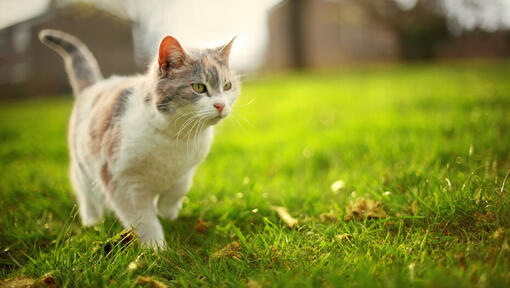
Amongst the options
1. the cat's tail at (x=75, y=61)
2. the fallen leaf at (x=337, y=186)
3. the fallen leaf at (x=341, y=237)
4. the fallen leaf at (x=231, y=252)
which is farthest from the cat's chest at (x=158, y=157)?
the cat's tail at (x=75, y=61)

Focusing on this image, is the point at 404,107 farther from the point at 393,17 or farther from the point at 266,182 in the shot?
the point at 393,17

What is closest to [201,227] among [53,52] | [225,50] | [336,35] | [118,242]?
[118,242]

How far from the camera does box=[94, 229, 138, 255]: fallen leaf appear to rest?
4.95 ft

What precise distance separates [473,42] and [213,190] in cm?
1859

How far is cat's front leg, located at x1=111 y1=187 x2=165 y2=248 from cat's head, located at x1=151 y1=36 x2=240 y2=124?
1.64 ft

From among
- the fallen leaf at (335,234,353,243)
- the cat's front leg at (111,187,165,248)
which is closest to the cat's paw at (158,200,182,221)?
the cat's front leg at (111,187,165,248)

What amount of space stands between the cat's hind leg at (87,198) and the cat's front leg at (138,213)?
0.42m

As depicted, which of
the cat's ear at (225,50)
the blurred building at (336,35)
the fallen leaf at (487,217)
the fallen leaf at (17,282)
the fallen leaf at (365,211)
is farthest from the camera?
the blurred building at (336,35)

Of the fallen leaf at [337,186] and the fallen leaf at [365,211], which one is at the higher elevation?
the fallen leaf at [365,211]

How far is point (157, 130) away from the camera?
1.69 meters

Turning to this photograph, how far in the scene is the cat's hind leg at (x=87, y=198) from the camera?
2.13 metres

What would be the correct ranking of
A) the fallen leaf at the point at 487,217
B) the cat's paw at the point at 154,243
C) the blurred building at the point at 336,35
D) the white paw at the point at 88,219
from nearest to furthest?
the fallen leaf at the point at 487,217 → the cat's paw at the point at 154,243 → the white paw at the point at 88,219 → the blurred building at the point at 336,35

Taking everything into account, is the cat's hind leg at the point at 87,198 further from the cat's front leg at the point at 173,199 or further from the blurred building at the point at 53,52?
the blurred building at the point at 53,52

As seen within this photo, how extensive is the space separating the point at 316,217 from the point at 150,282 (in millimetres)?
1004
